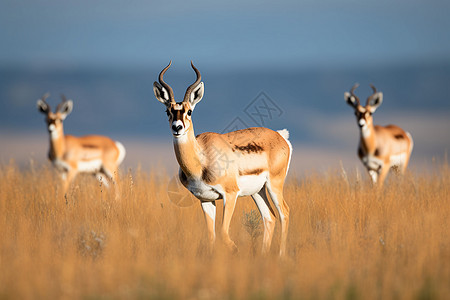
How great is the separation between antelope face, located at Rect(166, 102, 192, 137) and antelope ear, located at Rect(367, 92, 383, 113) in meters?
8.68

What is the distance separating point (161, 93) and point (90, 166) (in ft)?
27.0

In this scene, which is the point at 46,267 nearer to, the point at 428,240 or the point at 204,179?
the point at 204,179

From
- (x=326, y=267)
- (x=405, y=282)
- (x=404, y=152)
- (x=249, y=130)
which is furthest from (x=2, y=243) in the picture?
(x=404, y=152)

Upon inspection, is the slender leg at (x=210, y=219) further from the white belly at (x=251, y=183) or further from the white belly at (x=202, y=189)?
the white belly at (x=251, y=183)

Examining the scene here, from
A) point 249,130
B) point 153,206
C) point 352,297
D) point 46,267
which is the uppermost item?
point 249,130

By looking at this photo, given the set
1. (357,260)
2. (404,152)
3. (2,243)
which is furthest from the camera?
(404,152)

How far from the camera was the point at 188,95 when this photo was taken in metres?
7.50

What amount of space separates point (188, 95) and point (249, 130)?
55.9 inches

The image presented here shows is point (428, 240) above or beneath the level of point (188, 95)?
beneath

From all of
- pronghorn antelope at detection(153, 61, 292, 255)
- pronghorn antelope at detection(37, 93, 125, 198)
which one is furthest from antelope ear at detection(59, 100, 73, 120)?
pronghorn antelope at detection(153, 61, 292, 255)

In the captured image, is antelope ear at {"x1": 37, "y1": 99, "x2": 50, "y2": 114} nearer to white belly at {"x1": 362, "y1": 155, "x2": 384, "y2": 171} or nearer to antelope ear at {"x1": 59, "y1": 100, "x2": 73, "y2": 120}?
antelope ear at {"x1": 59, "y1": 100, "x2": 73, "y2": 120}

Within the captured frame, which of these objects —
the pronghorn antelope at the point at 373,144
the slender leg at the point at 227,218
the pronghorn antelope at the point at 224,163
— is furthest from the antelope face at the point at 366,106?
the slender leg at the point at 227,218

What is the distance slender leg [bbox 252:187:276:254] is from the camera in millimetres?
8180

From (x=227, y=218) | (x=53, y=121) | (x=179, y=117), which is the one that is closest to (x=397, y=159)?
(x=227, y=218)
